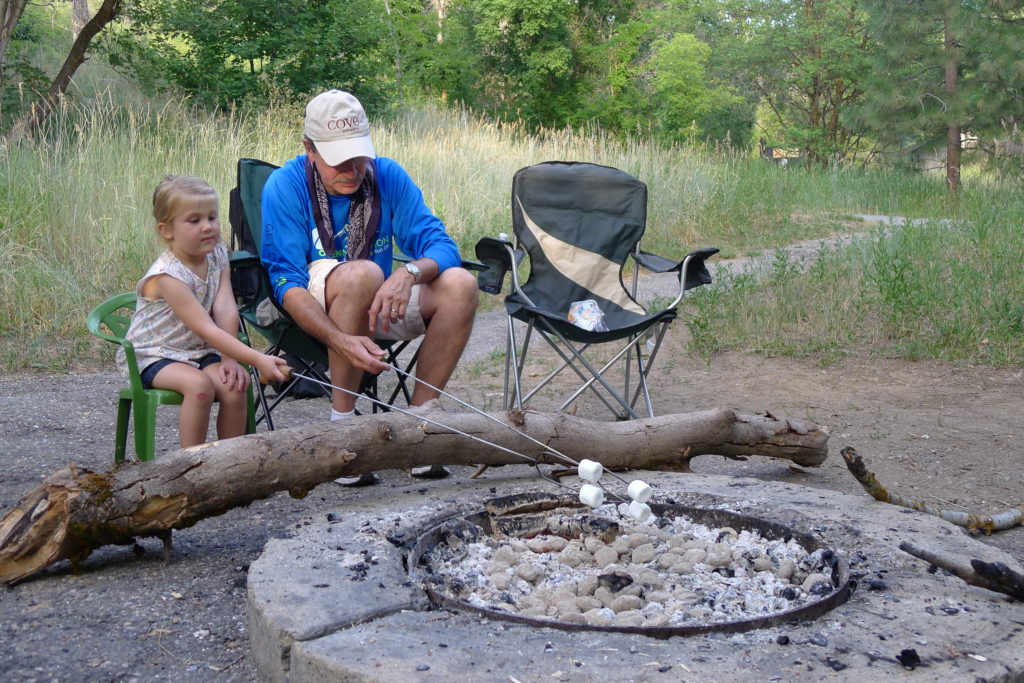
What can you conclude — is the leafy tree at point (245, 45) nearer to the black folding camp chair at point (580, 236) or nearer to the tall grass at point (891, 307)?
the tall grass at point (891, 307)

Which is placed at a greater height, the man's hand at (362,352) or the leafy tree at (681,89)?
the leafy tree at (681,89)

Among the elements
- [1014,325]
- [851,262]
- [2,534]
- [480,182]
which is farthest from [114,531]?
[480,182]

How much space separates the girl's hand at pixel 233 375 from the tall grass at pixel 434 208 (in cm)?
247

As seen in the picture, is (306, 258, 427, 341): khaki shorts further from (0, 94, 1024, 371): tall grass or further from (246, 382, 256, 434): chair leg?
(0, 94, 1024, 371): tall grass

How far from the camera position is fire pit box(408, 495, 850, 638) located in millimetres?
1897

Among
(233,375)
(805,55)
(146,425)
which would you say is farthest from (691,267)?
(805,55)

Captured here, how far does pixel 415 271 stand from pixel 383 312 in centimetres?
20

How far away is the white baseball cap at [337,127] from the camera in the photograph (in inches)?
120

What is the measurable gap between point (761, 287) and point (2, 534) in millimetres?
4942

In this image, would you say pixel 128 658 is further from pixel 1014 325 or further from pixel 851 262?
pixel 851 262

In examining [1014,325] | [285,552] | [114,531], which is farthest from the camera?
[1014,325]

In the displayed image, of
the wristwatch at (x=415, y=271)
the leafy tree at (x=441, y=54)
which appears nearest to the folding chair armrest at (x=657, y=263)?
the wristwatch at (x=415, y=271)

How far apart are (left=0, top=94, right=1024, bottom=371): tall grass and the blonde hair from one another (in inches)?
95.9

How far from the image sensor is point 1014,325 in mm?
5051
